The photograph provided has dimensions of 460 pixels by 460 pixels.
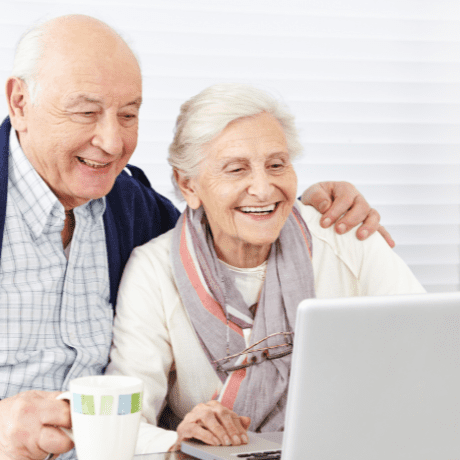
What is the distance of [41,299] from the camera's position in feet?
4.95

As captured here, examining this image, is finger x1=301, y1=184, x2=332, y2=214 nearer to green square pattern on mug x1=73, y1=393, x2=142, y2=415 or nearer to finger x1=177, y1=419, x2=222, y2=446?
finger x1=177, y1=419, x2=222, y2=446

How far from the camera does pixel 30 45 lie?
5.00 feet

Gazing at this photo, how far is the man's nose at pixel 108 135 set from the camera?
1.50 metres

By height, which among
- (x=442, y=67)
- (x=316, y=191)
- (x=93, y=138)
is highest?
(x=442, y=67)

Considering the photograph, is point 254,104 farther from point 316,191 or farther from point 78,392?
point 78,392

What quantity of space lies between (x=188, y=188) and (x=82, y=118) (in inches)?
14.9

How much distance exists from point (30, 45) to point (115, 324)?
0.73 m

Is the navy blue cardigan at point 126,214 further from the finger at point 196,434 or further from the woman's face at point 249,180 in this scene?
the finger at point 196,434

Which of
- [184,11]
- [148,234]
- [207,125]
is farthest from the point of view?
[184,11]

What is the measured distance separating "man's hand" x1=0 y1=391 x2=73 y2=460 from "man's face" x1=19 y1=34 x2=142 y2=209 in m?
0.61

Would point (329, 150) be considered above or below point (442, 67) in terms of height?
below

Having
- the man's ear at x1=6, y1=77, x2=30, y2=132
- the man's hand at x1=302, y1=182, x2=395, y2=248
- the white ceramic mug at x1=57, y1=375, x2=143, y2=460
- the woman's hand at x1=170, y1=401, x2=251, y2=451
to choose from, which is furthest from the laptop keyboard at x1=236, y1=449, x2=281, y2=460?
the man's ear at x1=6, y1=77, x2=30, y2=132

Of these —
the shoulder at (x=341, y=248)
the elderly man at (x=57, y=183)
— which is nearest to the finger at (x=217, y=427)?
the elderly man at (x=57, y=183)

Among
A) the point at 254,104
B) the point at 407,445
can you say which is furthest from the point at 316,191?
the point at 407,445
